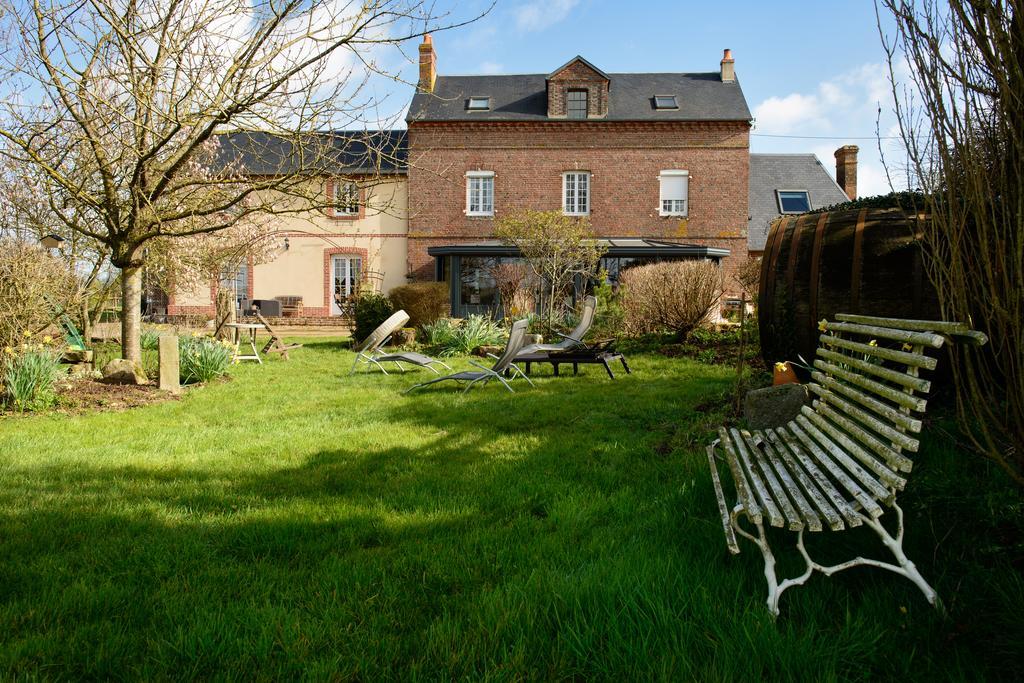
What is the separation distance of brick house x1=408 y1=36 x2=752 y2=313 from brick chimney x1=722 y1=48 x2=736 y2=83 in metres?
0.81

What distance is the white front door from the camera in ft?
80.7

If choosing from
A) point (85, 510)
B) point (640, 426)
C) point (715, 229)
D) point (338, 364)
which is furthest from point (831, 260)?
point (715, 229)

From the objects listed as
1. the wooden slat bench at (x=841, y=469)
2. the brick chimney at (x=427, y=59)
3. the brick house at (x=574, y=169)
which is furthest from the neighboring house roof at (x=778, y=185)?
the wooden slat bench at (x=841, y=469)

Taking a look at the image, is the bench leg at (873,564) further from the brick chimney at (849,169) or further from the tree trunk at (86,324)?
the brick chimney at (849,169)

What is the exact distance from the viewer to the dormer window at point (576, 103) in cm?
2275

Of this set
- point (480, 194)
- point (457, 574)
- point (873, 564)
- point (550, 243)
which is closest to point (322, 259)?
point (480, 194)

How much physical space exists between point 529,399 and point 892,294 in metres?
3.54

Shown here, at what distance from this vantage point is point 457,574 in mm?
2629

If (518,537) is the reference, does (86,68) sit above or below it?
above

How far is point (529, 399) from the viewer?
697 centimetres

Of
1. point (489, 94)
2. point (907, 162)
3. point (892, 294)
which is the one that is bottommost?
point (892, 294)

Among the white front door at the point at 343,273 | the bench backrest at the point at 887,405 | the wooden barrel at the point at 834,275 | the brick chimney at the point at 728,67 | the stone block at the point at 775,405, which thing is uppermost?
the brick chimney at the point at 728,67

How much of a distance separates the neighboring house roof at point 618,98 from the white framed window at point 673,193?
6.20 feet

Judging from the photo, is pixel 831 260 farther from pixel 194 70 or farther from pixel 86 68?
pixel 86 68
